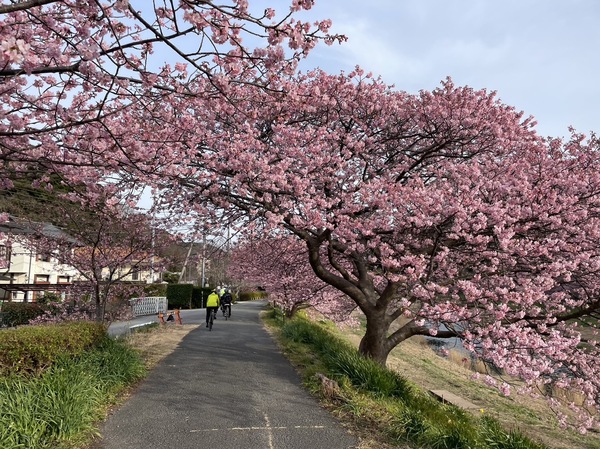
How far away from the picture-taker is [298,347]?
1130 centimetres

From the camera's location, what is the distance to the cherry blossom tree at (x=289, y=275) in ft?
43.2

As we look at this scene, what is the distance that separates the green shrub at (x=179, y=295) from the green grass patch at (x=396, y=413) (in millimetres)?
27822

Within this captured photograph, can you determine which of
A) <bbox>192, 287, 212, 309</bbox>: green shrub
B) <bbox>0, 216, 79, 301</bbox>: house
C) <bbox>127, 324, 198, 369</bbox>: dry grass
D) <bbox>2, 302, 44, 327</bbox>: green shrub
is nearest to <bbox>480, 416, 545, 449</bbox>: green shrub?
<bbox>127, 324, 198, 369</bbox>: dry grass

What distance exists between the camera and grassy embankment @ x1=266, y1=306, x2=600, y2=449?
16.2 feet

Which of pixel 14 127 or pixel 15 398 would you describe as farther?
pixel 14 127

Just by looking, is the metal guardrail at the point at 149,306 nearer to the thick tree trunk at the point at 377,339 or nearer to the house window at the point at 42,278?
the house window at the point at 42,278

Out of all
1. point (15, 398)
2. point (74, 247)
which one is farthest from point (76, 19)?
point (74, 247)

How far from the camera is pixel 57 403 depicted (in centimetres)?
485

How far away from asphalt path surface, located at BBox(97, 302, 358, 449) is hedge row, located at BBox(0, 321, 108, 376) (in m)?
1.21

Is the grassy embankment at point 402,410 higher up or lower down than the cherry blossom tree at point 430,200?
lower down

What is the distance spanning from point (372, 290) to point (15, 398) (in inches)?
279

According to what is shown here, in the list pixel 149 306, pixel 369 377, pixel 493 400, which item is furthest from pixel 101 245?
pixel 149 306

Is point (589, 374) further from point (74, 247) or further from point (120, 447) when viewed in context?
point (74, 247)

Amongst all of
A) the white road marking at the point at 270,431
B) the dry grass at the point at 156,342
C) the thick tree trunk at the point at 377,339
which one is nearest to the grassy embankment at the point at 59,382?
A: the dry grass at the point at 156,342
